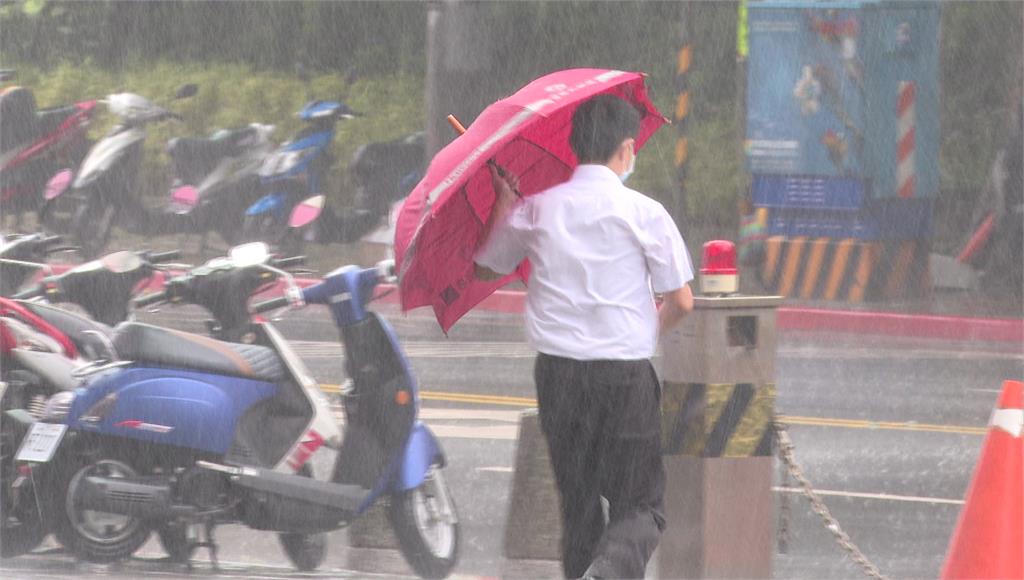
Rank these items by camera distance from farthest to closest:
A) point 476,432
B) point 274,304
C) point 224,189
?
point 224,189 < point 476,432 < point 274,304

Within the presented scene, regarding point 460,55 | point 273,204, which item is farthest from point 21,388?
point 273,204

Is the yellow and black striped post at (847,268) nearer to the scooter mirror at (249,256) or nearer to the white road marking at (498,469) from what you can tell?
the white road marking at (498,469)

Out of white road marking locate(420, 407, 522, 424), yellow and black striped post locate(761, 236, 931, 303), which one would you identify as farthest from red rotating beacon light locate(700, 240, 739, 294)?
yellow and black striped post locate(761, 236, 931, 303)

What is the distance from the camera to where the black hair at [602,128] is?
4.54m

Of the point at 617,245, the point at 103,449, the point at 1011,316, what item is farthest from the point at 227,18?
the point at 617,245

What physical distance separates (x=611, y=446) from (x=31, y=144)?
12362 millimetres

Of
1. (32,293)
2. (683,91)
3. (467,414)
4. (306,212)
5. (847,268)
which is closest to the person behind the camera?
(32,293)

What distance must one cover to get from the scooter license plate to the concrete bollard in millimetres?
1625

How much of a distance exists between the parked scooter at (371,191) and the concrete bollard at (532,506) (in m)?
10.2

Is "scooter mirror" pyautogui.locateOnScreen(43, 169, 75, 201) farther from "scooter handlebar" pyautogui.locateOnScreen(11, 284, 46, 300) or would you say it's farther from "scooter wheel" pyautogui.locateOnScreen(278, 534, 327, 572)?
"scooter wheel" pyautogui.locateOnScreen(278, 534, 327, 572)

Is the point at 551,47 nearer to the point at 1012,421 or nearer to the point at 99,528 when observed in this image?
the point at 99,528

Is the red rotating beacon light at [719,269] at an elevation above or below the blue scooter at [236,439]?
above

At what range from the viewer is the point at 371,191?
16547 mm

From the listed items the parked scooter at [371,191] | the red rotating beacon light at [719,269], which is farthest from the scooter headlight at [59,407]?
the parked scooter at [371,191]
